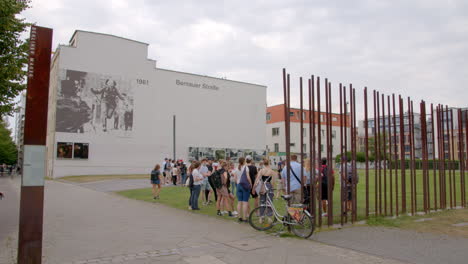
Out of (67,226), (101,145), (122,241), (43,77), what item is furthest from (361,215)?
(101,145)

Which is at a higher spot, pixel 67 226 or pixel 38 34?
pixel 38 34

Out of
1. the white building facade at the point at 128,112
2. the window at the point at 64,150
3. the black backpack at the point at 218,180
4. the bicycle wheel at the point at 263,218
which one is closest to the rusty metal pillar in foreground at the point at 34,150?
the bicycle wheel at the point at 263,218

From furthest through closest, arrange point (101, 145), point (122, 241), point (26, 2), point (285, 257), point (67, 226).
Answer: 1. point (101, 145)
2. point (26, 2)
3. point (67, 226)
4. point (122, 241)
5. point (285, 257)

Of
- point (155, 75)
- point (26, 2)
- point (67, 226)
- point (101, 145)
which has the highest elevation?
point (155, 75)

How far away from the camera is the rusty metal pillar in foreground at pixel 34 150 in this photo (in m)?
5.43

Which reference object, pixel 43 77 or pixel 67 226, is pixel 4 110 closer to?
pixel 67 226

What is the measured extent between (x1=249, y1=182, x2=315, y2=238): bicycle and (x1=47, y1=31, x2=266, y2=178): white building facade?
30971 millimetres

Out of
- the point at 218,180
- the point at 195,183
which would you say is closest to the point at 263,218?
the point at 218,180

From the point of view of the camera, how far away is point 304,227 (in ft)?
26.5

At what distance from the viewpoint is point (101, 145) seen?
3997cm

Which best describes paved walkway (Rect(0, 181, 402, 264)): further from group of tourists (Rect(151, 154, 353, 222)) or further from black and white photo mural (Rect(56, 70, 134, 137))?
black and white photo mural (Rect(56, 70, 134, 137))

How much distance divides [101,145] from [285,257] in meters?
36.7

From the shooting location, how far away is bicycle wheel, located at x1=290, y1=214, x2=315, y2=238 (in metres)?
7.96

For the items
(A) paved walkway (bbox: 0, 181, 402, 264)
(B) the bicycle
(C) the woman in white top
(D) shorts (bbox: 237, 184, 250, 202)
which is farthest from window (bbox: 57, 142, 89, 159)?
(B) the bicycle
